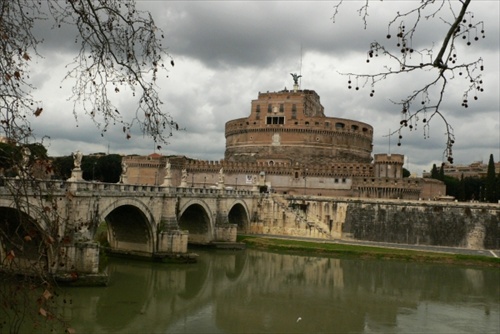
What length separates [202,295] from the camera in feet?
70.7

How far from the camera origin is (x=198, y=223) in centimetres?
3578

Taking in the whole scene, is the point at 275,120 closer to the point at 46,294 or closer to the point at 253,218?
the point at 253,218

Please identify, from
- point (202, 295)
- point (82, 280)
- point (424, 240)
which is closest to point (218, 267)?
point (202, 295)

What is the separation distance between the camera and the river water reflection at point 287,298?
55.1 ft

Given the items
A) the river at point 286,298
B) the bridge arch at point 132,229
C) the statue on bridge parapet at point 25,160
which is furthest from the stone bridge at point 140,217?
the statue on bridge parapet at point 25,160

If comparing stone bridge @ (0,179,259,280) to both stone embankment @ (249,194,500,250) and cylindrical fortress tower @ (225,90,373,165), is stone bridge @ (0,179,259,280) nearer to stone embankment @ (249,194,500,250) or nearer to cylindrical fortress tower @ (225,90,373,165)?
stone embankment @ (249,194,500,250)

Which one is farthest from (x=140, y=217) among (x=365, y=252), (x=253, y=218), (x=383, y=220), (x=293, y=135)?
(x=293, y=135)

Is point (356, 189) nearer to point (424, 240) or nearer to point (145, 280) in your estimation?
point (424, 240)

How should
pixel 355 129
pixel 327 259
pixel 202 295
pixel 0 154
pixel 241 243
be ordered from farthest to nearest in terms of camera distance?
pixel 355 129 → pixel 241 243 → pixel 327 259 → pixel 202 295 → pixel 0 154

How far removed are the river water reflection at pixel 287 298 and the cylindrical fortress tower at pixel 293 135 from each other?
27.6m

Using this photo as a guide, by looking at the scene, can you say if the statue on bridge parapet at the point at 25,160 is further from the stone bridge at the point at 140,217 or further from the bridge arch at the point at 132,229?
the bridge arch at the point at 132,229

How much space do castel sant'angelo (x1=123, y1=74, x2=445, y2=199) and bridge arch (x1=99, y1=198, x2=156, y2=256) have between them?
2080cm

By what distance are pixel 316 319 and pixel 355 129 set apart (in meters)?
46.6

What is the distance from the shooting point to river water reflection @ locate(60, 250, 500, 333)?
55.1 ft
